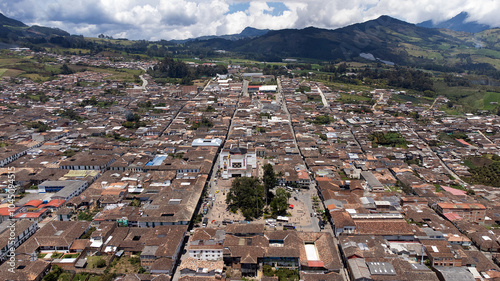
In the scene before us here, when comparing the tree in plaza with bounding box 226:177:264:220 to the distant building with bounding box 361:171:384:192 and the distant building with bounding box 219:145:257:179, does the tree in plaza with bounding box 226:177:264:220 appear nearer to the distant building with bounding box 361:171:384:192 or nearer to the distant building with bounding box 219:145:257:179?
the distant building with bounding box 219:145:257:179

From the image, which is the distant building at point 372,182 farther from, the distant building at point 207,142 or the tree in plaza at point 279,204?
the distant building at point 207,142

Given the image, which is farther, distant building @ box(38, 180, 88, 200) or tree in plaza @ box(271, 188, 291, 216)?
distant building @ box(38, 180, 88, 200)

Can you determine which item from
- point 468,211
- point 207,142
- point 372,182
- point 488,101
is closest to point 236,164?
point 207,142

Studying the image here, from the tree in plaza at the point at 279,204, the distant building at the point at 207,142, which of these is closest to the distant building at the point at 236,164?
the tree in plaza at the point at 279,204

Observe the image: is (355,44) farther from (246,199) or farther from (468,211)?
(246,199)

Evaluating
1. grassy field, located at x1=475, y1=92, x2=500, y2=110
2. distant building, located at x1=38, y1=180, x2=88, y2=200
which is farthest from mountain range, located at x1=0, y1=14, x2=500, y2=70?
distant building, located at x1=38, y1=180, x2=88, y2=200

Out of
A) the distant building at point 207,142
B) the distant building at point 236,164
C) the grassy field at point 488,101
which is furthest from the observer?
the grassy field at point 488,101

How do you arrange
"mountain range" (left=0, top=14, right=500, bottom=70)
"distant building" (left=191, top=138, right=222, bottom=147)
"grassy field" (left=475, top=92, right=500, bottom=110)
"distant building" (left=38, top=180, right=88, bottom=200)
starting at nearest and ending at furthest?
"distant building" (left=38, top=180, right=88, bottom=200) → "distant building" (left=191, top=138, right=222, bottom=147) → "grassy field" (left=475, top=92, right=500, bottom=110) → "mountain range" (left=0, top=14, right=500, bottom=70)

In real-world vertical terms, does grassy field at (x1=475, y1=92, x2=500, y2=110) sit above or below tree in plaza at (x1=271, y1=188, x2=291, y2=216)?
above

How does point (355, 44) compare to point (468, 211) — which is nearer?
point (468, 211)
